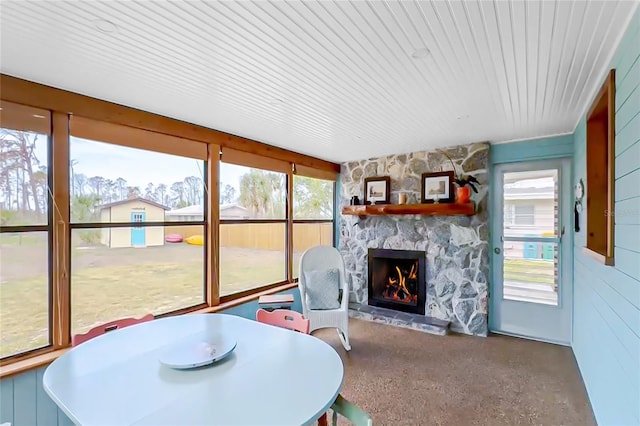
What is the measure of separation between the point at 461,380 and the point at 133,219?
3.22 metres

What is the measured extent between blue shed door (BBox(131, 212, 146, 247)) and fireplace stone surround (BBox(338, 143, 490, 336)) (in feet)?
10.0

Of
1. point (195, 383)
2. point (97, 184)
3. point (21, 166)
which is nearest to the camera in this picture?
point (195, 383)

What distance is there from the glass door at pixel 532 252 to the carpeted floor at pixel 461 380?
0.26m

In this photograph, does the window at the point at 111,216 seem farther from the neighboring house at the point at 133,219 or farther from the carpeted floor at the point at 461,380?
the carpeted floor at the point at 461,380

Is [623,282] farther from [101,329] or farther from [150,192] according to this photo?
[150,192]

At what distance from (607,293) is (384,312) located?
2888 mm

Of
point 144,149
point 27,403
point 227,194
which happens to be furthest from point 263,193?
point 27,403

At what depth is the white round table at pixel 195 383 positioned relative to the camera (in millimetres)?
1146

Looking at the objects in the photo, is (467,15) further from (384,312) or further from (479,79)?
(384,312)

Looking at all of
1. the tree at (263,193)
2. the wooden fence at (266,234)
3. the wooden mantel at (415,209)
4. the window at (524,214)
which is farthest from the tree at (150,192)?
the window at (524,214)

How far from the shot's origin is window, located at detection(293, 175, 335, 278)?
4.75 metres

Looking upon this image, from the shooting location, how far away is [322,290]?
3.80m

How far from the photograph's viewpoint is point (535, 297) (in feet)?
12.8

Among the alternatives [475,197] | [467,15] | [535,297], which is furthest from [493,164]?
[467,15]
